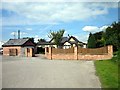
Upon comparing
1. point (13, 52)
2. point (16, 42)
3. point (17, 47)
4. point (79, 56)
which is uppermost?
point (16, 42)

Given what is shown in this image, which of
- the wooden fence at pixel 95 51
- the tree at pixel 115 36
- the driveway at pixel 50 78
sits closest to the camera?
the driveway at pixel 50 78

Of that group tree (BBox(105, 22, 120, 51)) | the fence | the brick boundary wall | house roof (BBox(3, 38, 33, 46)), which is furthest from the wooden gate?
tree (BBox(105, 22, 120, 51))

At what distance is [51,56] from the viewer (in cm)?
3744

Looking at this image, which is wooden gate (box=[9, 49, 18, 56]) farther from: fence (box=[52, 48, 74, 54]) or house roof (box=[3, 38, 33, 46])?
fence (box=[52, 48, 74, 54])

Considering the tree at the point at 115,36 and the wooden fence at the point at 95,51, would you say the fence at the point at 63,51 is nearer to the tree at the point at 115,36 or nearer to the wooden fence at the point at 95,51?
the wooden fence at the point at 95,51

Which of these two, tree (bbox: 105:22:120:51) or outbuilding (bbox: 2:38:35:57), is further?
outbuilding (bbox: 2:38:35:57)

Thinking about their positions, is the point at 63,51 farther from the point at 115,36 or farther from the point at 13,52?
the point at 13,52

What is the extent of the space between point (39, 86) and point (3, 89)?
5.44ft

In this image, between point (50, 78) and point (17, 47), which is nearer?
point (50, 78)

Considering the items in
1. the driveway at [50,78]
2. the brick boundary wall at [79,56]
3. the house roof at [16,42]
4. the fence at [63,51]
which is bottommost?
the driveway at [50,78]

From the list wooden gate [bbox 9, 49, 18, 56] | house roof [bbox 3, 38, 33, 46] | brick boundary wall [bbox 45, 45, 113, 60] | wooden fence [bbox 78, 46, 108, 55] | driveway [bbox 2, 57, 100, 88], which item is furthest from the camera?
house roof [bbox 3, 38, 33, 46]

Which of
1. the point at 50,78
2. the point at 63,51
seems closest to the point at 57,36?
the point at 63,51

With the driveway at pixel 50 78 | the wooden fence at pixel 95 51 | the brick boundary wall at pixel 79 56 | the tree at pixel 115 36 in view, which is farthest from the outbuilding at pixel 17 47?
the driveway at pixel 50 78

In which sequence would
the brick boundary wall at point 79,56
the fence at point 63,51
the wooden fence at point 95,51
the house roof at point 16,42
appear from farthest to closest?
the house roof at point 16,42 < the fence at point 63,51 < the wooden fence at point 95,51 < the brick boundary wall at point 79,56
